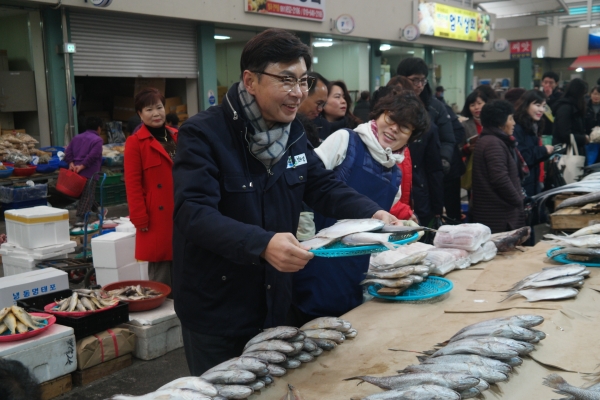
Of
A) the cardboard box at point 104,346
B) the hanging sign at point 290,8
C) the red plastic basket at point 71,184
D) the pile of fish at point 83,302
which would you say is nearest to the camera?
the cardboard box at point 104,346

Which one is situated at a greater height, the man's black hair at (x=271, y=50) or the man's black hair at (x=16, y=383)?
the man's black hair at (x=271, y=50)

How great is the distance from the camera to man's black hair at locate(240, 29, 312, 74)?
102 inches

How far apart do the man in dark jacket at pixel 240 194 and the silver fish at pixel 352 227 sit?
0.20 m

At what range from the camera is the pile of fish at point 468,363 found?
221 centimetres

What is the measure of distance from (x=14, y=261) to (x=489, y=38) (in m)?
23.3

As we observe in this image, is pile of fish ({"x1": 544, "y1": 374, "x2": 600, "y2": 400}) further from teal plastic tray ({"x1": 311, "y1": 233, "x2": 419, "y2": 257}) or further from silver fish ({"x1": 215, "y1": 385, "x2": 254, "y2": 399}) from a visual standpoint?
silver fish ({"x1": 215, "y1": 385, "x2": 254, "y2": 399})

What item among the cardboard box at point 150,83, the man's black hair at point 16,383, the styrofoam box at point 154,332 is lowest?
the styrofoam box at point 154,332

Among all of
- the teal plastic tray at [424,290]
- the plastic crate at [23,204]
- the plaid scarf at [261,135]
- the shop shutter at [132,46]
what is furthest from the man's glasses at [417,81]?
the shop shutter at [132,46]

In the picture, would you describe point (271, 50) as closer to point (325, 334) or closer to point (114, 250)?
point (325, 334)

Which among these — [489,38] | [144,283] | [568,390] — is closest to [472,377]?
[568,390]

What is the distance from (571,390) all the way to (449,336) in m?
0.81

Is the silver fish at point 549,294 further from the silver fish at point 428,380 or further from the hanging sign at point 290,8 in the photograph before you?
the hanging sign at point 290,8

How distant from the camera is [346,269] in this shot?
3590 millimetres

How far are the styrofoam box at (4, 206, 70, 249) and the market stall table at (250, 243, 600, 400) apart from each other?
4.78 meters
